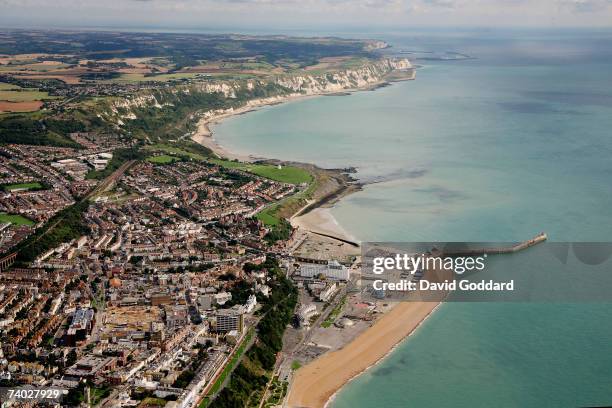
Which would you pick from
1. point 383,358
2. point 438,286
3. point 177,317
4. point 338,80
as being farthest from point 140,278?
point 338,80

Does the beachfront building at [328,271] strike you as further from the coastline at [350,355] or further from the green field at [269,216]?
the green field at [269,216]

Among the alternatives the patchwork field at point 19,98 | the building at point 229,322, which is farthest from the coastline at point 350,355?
the patchwork field at point 19,98

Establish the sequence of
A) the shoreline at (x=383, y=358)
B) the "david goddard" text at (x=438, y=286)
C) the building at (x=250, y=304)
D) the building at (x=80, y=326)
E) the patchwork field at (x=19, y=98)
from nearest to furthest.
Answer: the shoreline at (x=383, y=358)
the building at (x=80, y=326)
the building at (x=250, y=304)
the "david goddard" text at (x=438, y=286)
the patchwork field at (x=19, y=98)

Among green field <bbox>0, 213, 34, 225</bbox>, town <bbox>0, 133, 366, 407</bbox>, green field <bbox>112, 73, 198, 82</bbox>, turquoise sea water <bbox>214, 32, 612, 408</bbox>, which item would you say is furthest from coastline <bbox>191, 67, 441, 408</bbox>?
green field <bbox>112, 73, 198, 82</bbox>

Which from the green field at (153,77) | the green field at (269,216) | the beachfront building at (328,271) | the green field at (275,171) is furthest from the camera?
the green field at (153,77)

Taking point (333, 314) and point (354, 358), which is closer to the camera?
point (354, 358)

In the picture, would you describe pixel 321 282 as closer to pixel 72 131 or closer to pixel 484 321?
pixel 484 321

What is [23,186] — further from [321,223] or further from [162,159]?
[321,223]

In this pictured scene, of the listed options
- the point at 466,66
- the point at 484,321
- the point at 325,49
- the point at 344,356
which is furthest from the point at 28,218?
the point at 325,49
